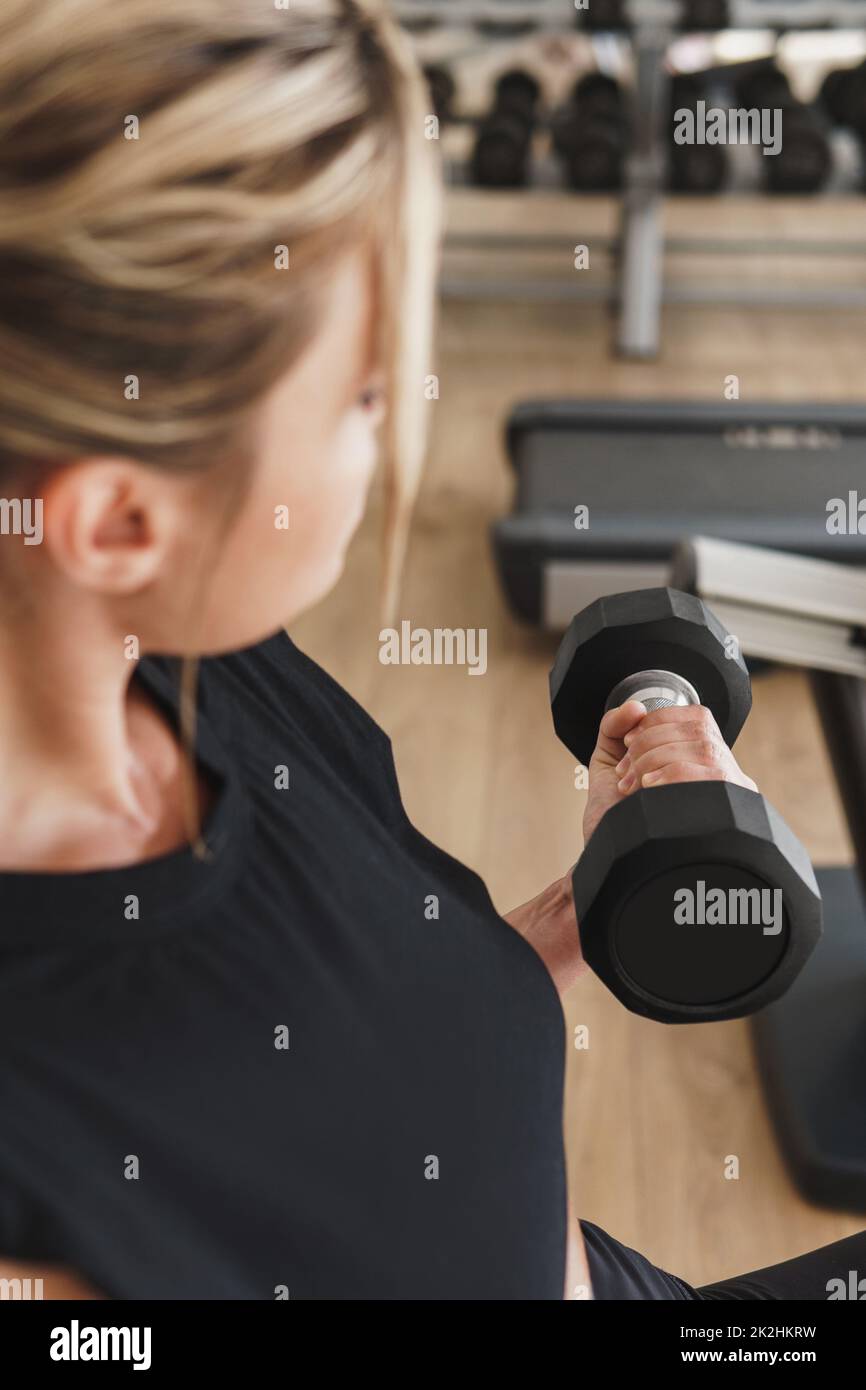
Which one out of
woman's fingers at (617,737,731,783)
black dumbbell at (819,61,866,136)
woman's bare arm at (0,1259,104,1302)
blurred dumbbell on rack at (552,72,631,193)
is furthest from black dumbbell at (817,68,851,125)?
woman's bare arm at (0,1259,104,1302)

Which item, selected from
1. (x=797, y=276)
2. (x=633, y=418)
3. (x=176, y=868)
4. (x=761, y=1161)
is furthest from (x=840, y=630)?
(x=797, y=276)

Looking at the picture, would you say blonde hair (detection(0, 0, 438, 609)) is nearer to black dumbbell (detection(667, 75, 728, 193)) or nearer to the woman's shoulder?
the woman's shoulder

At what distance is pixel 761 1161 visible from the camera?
1.43 meters

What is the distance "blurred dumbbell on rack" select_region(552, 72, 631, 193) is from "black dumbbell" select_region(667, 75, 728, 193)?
115mm

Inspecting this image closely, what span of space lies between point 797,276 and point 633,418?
137 cm

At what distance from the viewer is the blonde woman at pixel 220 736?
0.40m

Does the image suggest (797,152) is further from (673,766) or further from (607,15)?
(673,766)

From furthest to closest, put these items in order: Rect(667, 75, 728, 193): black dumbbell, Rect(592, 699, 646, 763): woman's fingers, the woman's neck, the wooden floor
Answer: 1. Rect(667, 75, 728, 193): black dumbbell
2. the wooden floor
3. Rect(592, 699, 646, 763): woman's fingers
4. the woman's neck

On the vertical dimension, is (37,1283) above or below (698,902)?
below

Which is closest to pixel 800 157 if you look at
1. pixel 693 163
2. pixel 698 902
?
pixel 693 163

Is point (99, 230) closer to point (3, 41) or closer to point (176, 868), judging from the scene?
point (3, 41)

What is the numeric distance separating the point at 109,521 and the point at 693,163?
2970 millimetres

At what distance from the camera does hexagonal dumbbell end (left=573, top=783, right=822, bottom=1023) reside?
0.53 metres

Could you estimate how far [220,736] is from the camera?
61 centimetres
